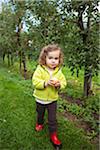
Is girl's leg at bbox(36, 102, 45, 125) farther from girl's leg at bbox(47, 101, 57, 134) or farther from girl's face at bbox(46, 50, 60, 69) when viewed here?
girl's face at bbox(46, 50, 60, 69)

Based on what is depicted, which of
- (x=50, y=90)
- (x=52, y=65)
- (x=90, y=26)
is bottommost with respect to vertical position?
(x=50, y=90)

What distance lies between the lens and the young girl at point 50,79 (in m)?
4.63

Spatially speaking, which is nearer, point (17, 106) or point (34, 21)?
point (17, 106)

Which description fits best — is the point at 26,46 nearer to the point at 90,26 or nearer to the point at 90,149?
the point at 90,26

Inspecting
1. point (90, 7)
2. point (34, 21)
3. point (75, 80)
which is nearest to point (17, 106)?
point (90, 7)

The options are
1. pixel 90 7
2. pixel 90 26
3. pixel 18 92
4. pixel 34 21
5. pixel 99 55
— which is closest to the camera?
pixel 99 55

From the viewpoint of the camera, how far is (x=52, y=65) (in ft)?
15.4

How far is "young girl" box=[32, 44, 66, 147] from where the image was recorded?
4.63 meters

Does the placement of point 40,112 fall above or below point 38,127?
above

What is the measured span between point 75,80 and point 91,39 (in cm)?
549

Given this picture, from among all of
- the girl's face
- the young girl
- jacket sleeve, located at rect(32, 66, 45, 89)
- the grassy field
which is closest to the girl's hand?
the young girl

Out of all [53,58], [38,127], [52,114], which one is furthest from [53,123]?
[53,58]

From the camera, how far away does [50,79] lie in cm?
461

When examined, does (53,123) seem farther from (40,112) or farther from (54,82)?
(54,82)
